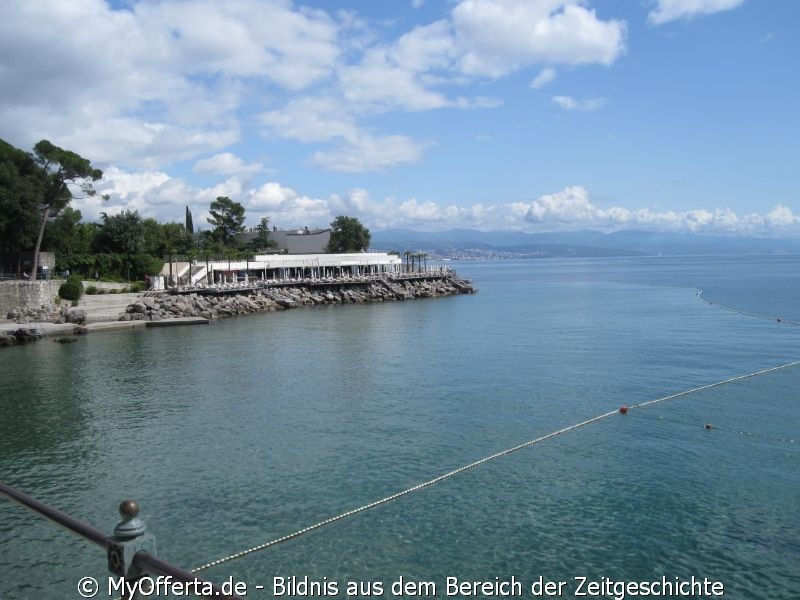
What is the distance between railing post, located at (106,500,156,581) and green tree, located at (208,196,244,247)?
83257 millimetres

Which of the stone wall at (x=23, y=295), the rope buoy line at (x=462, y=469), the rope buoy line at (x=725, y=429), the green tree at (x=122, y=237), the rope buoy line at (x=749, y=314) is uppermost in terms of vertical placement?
the green tree at (x=122, y=237)

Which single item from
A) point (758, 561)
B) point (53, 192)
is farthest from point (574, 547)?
point (53, 192)

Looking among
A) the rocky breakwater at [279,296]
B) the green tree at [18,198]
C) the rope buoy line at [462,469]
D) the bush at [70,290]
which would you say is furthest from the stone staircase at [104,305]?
the rope buoy line at [462,469]

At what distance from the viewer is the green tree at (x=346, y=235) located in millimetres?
91625

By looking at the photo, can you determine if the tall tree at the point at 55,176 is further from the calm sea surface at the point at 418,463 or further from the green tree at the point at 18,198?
the calm sea surface at the point at 418,463

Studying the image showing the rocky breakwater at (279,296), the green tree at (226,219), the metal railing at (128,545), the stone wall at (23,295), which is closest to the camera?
the metal railing at (128,545)

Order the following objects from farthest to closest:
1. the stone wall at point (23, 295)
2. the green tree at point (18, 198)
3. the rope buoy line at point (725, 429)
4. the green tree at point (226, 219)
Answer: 1. the green tree at point (226, 219)
2. the stone wall at point (23, 295)
3. the green tree at point (18, 198)
4. the rope buoy line at point (725, 429)

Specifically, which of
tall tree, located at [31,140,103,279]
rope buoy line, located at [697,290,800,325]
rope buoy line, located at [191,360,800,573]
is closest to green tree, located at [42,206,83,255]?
tall tree, located at [31,140,103,279]

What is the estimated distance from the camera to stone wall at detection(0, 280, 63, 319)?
45.3 meters

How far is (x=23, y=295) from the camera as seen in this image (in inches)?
1817

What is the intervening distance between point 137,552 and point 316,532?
25.9 ft

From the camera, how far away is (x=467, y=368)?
2712 centimetres

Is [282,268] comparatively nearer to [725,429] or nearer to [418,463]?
[418,463]

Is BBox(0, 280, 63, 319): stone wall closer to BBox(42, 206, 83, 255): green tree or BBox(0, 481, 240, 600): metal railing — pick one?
BBox(42, 206, 83, 255): green tree
